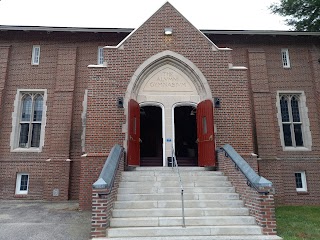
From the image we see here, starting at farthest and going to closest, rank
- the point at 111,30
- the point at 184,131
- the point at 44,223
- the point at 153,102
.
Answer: the point at 184,131
the point at 111,30
the point at 153,102
the point at 44,223

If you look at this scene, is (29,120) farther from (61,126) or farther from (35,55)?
(35,55)

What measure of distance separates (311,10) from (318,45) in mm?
2678

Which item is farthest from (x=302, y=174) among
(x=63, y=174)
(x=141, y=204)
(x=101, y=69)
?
(x=63, y=174)

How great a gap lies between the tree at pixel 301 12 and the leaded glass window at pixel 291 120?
5164 millimetres

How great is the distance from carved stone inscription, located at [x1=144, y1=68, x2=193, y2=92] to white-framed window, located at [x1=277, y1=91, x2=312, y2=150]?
20.4 feet

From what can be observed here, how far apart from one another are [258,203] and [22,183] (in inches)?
432

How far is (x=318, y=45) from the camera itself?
14.1 m

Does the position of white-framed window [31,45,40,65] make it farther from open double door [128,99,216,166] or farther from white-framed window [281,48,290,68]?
white-framed window [281,48,290,68]

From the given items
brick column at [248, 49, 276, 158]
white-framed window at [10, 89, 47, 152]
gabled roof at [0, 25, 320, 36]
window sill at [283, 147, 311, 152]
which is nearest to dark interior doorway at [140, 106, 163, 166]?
gabled roof at [0, 25, 320, 36]

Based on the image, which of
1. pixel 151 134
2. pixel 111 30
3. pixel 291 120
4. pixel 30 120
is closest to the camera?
pixel 30 120

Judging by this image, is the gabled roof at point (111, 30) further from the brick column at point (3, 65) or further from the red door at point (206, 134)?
the red door at point (206, 134)

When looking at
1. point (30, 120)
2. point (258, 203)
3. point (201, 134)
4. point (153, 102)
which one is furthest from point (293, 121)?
point (30, 120)

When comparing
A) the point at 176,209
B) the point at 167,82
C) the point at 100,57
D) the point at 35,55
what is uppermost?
the point at 35,55

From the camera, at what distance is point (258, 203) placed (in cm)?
610
